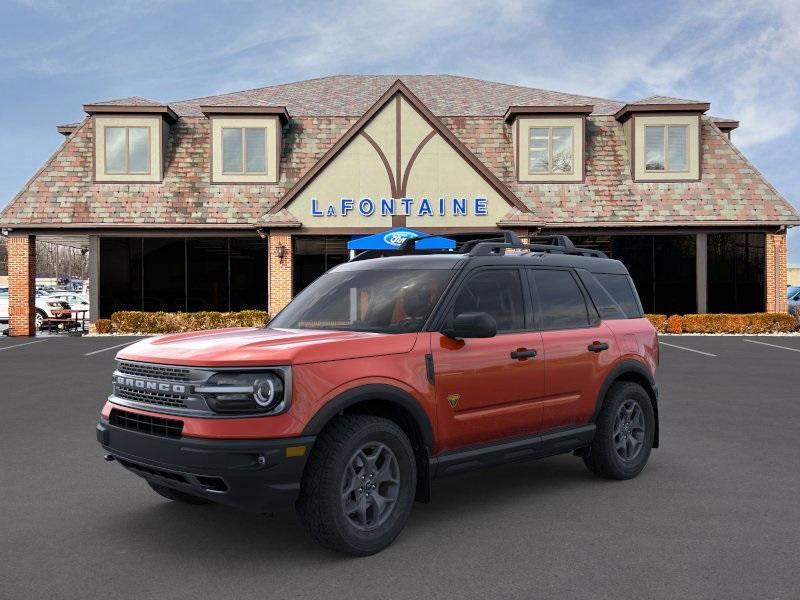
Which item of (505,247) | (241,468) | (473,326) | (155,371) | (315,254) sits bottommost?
(241,468)

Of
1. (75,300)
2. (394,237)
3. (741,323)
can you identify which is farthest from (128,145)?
(741,323)

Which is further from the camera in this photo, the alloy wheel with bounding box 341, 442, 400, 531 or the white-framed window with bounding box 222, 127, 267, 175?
the white-framed window with bounding box 222, 127, 267, 175

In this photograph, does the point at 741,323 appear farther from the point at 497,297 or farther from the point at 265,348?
the point at 265,348

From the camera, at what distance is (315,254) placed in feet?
79.0

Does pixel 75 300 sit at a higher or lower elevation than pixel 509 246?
lower

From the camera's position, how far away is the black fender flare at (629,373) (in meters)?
6.22

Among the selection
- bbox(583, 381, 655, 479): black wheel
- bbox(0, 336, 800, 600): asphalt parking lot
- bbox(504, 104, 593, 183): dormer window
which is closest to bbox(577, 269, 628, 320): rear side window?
bbox(583, 381, 655, 479): black wheel

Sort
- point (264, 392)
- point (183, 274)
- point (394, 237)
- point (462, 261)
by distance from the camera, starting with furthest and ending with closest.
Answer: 1. point (183, 274)
2. point (394, 237)
3. point (462, 261)
4. point (264, 392)

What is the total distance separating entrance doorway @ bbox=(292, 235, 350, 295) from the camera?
78.9ft

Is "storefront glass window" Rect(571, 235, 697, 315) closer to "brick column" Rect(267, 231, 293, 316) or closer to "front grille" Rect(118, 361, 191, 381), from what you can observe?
"brick column" Rect(267, 231, 293, 316)

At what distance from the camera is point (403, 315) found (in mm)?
5316

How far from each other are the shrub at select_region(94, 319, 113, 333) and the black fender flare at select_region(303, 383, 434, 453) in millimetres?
21105

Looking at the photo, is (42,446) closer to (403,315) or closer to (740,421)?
(403,315)

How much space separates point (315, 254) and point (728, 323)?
43.8 feet
